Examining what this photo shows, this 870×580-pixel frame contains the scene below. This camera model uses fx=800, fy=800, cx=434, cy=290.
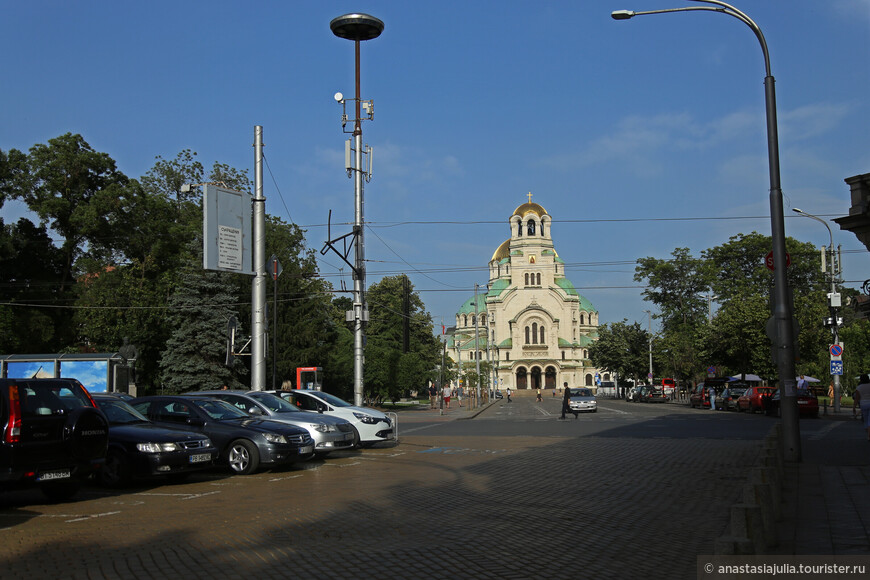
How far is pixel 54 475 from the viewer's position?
10.9 m

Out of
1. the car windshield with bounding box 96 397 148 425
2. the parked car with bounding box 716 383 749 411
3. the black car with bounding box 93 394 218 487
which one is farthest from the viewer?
the parked car with bounding box 716 383 749 411

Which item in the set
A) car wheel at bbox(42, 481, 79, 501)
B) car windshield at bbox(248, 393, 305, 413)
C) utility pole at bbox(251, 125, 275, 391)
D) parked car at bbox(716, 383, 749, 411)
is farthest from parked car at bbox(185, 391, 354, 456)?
parked car at bbox(716, 383, 749, 411)

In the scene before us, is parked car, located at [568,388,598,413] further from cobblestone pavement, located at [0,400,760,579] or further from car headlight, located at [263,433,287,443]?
car headlight, located at [263,433,287,443]

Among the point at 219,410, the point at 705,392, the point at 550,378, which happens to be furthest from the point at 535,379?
the point at 219,410

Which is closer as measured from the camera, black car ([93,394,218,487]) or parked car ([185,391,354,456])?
black car ([93,394,218,487])

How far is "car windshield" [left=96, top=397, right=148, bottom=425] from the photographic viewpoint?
14031 mm

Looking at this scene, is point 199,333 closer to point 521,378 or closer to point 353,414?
point 353,414

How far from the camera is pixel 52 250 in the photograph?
156 feet

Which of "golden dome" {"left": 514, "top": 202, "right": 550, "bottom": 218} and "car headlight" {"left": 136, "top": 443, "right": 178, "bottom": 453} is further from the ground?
"golden dome" {"left": 514, "top": 202, "right": 550, "bottom": 218}

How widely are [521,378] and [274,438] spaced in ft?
377

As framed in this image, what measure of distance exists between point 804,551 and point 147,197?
46.6m

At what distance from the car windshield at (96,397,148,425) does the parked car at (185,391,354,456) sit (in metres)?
2.47

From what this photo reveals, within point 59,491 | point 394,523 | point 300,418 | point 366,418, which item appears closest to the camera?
point 394,523

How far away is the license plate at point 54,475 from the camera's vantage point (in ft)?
35.4
